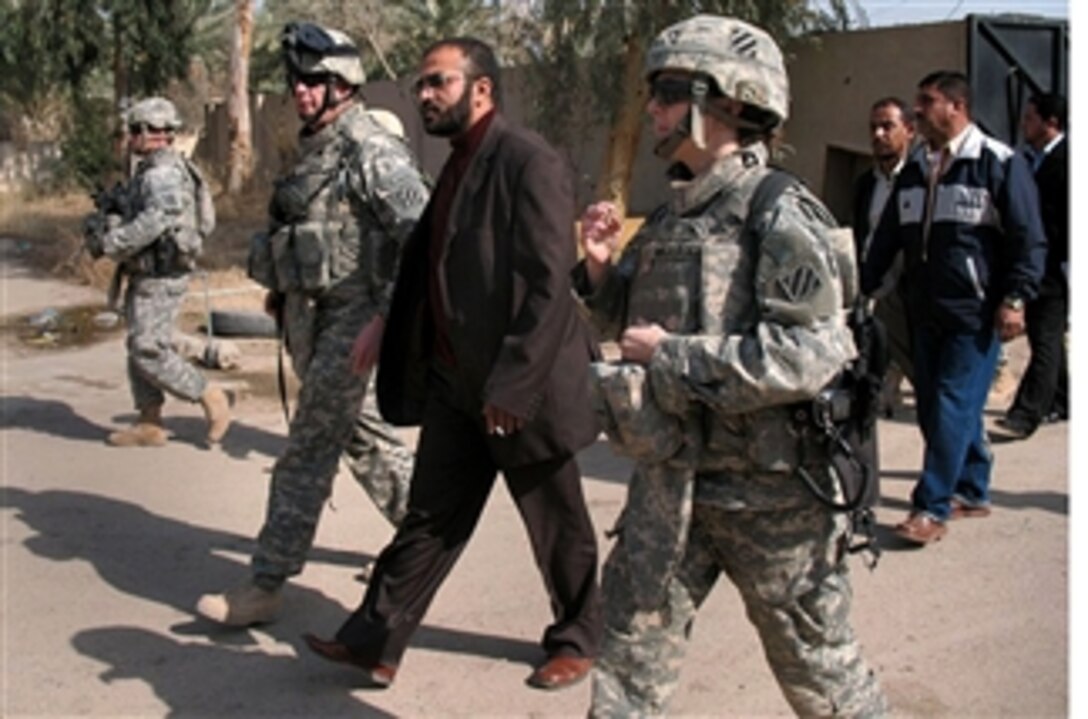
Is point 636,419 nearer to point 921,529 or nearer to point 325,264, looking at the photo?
point 325,264

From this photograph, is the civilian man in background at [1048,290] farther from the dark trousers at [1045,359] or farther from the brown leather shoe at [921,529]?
the brown leather shoe at [921,529]

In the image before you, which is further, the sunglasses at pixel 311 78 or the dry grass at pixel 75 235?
the dry grass at pixel 75 235

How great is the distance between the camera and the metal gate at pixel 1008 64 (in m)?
10.9

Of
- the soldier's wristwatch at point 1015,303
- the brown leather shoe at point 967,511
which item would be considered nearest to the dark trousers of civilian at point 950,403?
the soldier's wristwatch at point 1015,303

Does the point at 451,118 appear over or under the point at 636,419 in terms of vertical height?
over

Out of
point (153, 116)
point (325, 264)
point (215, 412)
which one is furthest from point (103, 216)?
point (325, 264)

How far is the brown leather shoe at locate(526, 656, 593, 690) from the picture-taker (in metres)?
4.00

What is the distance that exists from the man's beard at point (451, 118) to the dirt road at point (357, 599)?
5.58ft

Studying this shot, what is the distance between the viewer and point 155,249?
278 inches

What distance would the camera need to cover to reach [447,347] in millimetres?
3896

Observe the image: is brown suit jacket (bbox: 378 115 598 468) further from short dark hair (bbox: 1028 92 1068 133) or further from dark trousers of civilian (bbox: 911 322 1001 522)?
short dark hair (bbox: 1028 92 1068 133)

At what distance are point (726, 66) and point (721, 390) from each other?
2.24 feet
